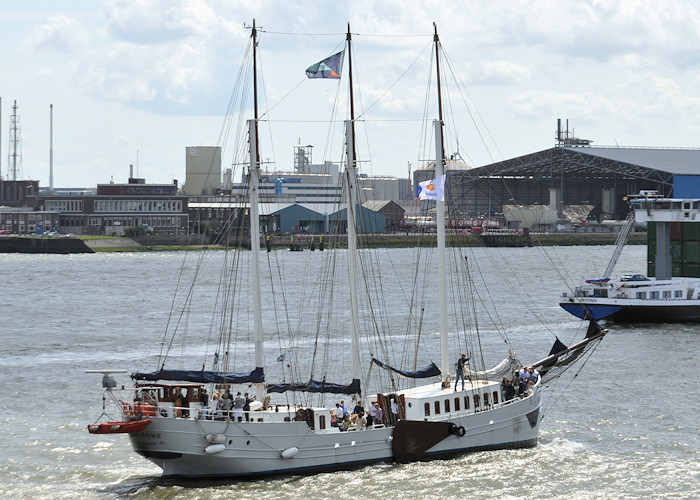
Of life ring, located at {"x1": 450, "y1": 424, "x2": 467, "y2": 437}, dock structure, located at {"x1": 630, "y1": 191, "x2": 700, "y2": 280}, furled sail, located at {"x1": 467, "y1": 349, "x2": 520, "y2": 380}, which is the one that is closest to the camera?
life ring, located at {"x1": 450, "y1": 424, "x2": 467, "y2": 437}

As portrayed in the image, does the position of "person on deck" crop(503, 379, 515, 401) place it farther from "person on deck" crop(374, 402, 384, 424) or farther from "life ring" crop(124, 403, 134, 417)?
"life ring" crop(124, 403, 134, 417)

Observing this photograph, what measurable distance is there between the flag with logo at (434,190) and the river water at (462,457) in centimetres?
885

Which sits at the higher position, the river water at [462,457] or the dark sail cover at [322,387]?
the dark sail cover at [322,387]

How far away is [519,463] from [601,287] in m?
39.3

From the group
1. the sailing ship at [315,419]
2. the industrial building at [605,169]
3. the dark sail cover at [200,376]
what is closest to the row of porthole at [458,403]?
the sailing ship at [315,419]

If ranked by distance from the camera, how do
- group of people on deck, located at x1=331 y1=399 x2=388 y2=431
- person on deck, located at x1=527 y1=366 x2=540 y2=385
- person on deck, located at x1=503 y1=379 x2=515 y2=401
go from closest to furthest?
group of people on deck, located at x1=331 y1=399 x2=388 y2=431
person on deck, located at x1=503 y1=379 x2=515 y2=401
person on deck, located at x1=527 y1=366 x2=540 y2=385

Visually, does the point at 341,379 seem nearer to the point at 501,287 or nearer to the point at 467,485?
the point at 467,485

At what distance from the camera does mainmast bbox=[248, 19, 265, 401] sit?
35.6 metres

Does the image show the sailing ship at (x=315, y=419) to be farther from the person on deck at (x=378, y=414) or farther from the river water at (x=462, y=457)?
the river water at (x=462, y=457)

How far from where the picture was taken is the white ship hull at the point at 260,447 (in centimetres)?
3272

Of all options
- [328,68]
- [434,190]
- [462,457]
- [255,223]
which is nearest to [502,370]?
[462,457]

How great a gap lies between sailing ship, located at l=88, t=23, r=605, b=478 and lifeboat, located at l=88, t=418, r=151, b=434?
0.06m

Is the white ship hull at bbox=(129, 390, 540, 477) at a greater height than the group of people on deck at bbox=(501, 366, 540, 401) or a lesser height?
lesser

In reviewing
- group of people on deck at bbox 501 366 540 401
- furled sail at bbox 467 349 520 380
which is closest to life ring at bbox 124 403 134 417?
furled sail at bbox 467 349 520 380
